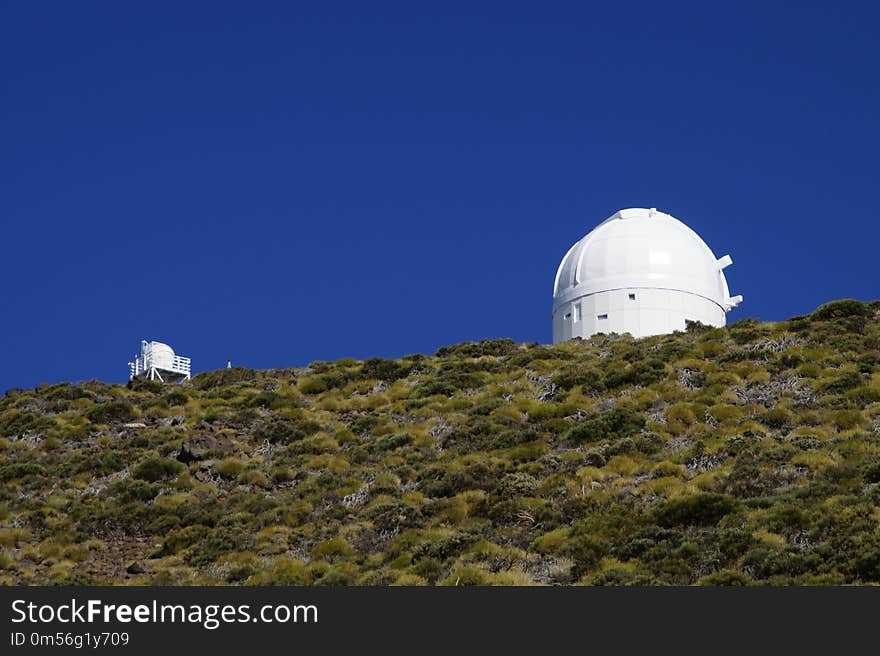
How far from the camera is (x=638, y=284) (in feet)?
134

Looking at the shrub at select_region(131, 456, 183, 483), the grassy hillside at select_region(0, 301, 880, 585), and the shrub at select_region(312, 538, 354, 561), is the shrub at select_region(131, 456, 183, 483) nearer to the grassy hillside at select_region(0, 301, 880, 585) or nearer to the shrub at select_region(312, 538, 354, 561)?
the grassy hillside at select_region(0, 301, 880, 585)

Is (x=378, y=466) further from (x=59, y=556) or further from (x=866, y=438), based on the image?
(x=866, y=438)

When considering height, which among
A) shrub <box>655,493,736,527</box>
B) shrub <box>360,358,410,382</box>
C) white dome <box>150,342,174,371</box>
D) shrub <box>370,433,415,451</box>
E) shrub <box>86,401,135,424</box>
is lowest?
shrub <box>655,493,736,527</box>

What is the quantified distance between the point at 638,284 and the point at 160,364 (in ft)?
57.2

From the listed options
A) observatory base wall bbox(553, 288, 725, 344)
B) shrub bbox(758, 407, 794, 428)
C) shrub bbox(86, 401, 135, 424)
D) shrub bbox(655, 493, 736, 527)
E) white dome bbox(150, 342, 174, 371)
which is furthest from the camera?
white dome bbox(150, 342, 174, 371)

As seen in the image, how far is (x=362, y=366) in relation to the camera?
36188 millimetres

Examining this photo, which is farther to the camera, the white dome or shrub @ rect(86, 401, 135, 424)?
the white dome

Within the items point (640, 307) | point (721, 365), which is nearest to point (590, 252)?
point (640, 307)

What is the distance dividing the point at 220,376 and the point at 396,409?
902cm

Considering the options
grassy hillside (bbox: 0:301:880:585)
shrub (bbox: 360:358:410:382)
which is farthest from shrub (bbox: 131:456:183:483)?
shrub (bbox: 360:358:410:382)

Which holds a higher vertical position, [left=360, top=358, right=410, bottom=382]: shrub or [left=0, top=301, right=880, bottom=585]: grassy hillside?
[left=360, top=358, right=410, bottom=382]: shrub

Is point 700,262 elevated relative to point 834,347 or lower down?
elevated

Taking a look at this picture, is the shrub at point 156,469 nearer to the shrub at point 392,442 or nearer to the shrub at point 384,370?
the shrub at point 392,442

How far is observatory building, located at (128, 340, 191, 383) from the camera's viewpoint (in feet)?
151
